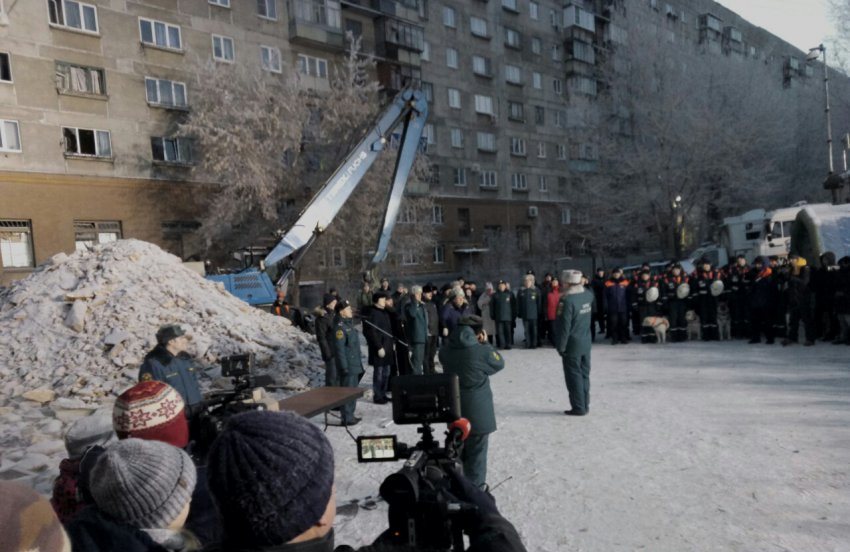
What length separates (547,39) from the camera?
132 ft

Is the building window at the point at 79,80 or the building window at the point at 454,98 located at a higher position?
the building window at the point at 454,98

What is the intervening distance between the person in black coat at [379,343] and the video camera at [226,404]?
388 centimetres

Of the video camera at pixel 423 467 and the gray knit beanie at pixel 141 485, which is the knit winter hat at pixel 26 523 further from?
the video camera at pixel 423 467

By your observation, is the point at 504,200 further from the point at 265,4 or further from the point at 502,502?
the point at 502,502

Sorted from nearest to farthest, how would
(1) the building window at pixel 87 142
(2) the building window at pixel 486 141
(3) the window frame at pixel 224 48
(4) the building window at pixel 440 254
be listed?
(1) the building window at pixel 87 142 → (3) the window frame at pixel 224 48 → (4) the building window at pixel 440 254 → (2) the building window at pixel 486 141

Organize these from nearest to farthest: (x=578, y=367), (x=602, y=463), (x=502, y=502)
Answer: (x=502, y=502) → (x=602, y=463) → (x=578, y=367)

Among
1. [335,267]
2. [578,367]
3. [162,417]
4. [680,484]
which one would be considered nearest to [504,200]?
[335,267]

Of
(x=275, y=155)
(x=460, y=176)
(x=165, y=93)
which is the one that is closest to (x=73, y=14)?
(x=165, y=93)

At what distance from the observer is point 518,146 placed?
38.7 metres

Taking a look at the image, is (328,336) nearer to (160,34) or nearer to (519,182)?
(160,34)

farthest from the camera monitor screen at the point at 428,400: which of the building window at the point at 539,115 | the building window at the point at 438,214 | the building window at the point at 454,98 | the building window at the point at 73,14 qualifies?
the building window at the point at 539,115

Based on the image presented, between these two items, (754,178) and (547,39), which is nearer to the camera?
(754,178)

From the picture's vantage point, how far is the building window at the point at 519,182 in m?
38.3

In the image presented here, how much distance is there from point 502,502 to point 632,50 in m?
30.7
